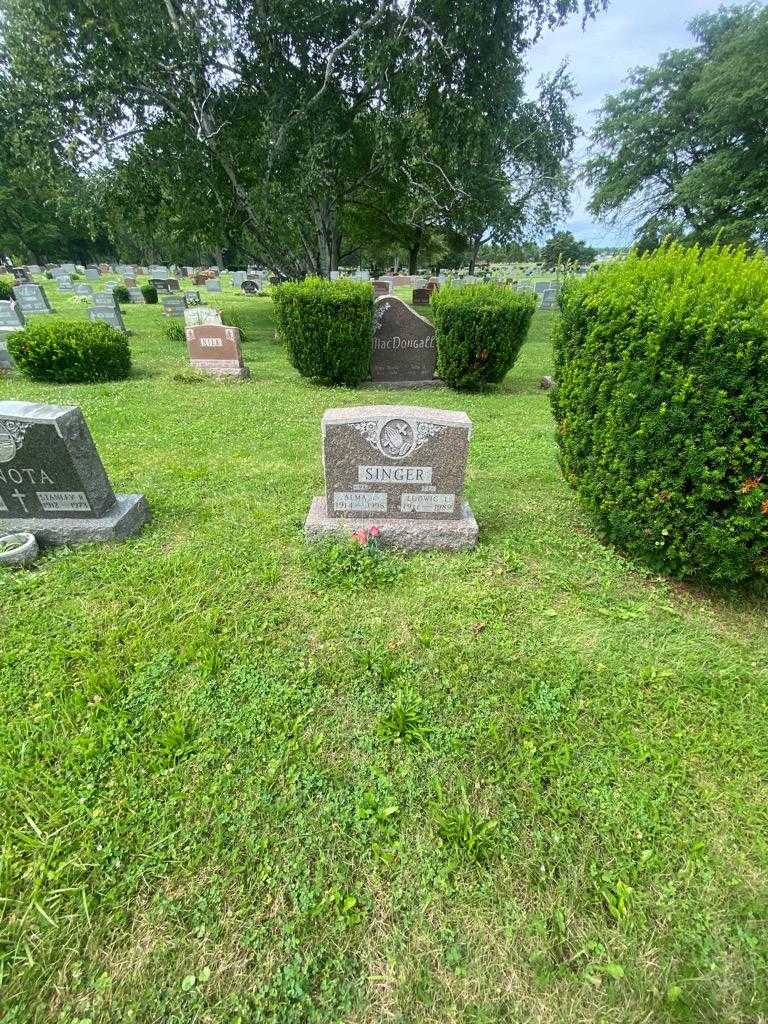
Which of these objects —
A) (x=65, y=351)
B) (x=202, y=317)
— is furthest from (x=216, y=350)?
(x=65, y=351)

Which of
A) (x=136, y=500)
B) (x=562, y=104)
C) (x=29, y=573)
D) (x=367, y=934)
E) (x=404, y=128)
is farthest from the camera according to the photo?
(x=562, y=104)

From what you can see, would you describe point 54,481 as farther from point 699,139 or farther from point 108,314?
point 699,139

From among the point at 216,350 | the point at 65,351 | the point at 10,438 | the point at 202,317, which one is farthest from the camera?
the point at 202,317

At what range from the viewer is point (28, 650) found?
8.15 ft

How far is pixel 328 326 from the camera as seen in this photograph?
7.75 meters

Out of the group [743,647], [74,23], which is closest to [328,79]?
[74,23]

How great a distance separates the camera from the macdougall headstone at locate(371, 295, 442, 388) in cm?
821

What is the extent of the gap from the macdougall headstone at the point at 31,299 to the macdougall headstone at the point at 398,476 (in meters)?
18.2

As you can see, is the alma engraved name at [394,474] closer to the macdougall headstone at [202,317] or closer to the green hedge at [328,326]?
the green hedge at [328,326]

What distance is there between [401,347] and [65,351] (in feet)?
19.2

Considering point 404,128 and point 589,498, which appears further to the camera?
point 404,128

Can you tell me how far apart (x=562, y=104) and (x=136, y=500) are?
1800 centimetres

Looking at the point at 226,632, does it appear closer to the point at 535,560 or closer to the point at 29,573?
the point at 29,573

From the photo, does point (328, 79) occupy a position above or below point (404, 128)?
above
